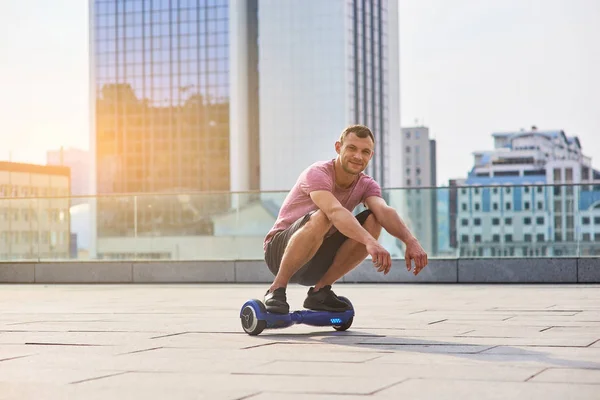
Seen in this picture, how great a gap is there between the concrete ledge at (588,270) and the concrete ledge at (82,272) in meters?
6.04

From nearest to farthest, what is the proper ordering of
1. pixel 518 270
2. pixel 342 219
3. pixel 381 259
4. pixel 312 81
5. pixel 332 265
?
pixel 381 259 < pixel 342 219 < pixel 332 265 < pixel 518 270 < pixel 312 81

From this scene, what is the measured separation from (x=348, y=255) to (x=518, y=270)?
775cm

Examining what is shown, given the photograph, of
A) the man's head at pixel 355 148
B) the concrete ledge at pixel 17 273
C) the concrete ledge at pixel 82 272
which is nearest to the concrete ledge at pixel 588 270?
the concrete ledge at pixel 82 272

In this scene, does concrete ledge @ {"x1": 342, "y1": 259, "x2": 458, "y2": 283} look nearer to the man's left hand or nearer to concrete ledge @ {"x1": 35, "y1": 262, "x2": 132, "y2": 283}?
concrete ledge @ {"x1": 35, "y1": 262, "x2": 132, "y2": 283}

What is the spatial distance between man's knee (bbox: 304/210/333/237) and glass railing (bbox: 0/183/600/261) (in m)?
6.96

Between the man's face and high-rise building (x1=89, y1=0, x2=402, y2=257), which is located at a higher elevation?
high-rise building (x1=89, y1=0, x2=402, y2=257)

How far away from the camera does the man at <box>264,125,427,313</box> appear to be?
5641mm

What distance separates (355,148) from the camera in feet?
18.9

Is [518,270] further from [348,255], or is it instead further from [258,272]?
[348,255]

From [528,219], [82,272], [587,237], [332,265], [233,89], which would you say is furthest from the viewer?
[233,89]

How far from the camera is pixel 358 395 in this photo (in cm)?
345

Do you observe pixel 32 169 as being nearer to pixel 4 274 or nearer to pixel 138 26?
pixel 138 26

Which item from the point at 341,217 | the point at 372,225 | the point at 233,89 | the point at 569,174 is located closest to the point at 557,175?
the point at 569,174

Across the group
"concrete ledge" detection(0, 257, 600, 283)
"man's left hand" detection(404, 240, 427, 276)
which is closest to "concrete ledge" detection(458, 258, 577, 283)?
"concrete ledge" detection(0, 257, 600, 283)
